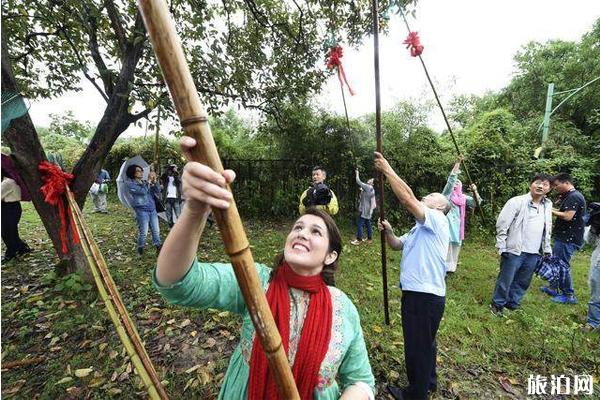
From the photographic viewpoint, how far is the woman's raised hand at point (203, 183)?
0.75 m

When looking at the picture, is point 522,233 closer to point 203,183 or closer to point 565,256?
point 565,256

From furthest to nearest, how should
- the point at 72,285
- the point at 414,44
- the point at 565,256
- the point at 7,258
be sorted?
1. the point at 7,258
2. the point at 565,256
3. the point at 72,285
4. the point at 414,44

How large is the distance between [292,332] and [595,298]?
17.2 feet

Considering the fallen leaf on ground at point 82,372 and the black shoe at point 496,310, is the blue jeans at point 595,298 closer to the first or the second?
the black shoe at point 496,310

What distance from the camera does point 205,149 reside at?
749 millimetres

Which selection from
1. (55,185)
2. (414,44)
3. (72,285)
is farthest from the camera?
(72,285)

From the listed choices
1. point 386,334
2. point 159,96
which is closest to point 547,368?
point 386,334

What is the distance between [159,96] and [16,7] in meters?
2.41

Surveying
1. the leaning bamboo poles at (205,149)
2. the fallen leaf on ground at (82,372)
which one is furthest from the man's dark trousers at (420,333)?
the fallen leaf on ground at (82,372)

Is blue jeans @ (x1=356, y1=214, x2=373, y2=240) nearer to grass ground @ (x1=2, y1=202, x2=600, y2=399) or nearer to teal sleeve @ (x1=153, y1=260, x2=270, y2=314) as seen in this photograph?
grass ground @ (x1=2, y1=202, x2=600, y2=399)

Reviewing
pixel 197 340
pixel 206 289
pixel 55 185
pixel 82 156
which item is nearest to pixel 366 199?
pixel 197 340

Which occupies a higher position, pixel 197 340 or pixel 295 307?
pixel 295 307

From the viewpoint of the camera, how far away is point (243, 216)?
9.70 metres

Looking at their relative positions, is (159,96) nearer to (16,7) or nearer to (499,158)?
(16,7)
